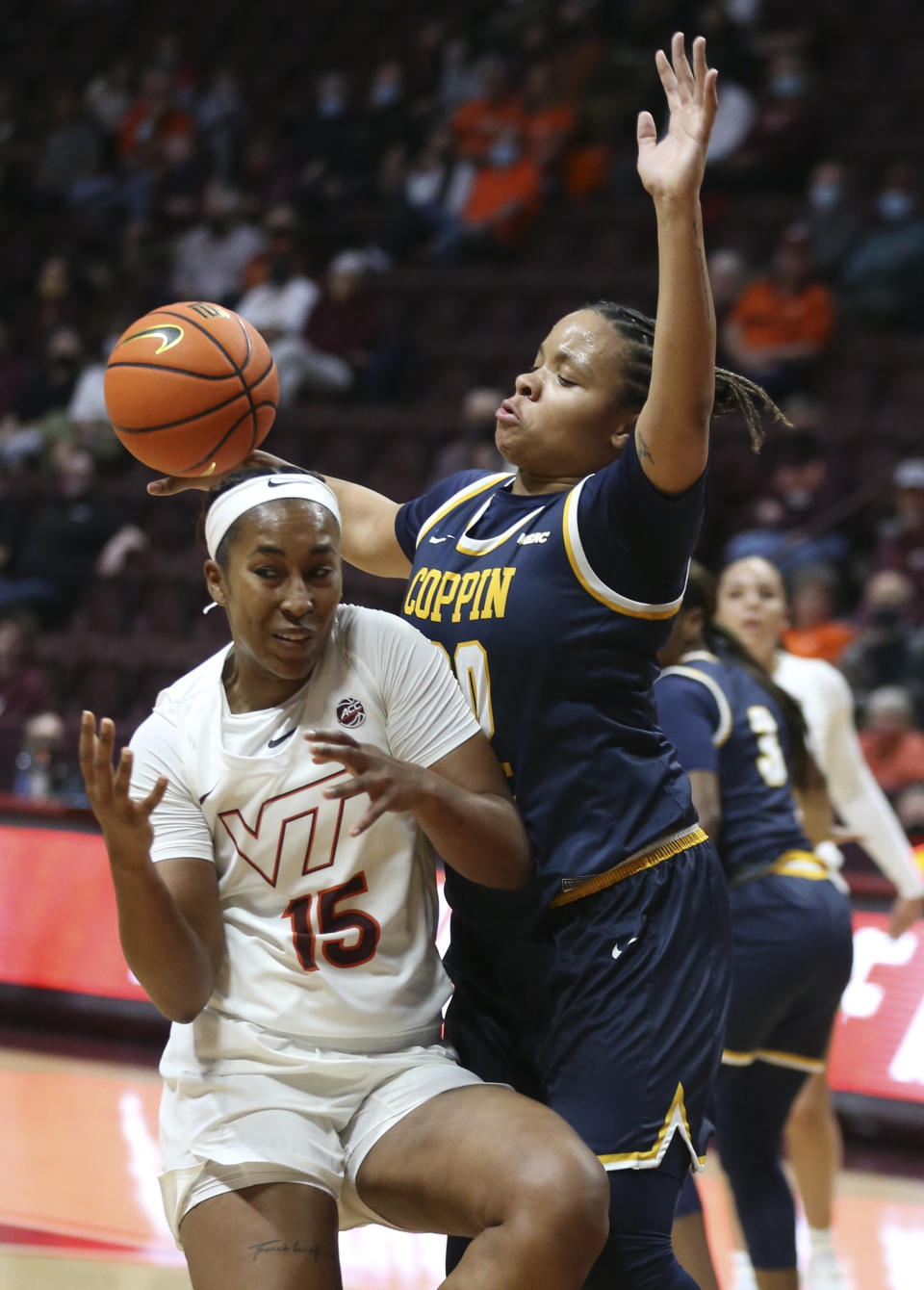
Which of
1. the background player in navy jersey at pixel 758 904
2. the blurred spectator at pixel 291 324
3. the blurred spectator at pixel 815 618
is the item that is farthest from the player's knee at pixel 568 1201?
the blurred spectator at pixel 291 324

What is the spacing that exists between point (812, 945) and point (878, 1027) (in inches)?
84.8

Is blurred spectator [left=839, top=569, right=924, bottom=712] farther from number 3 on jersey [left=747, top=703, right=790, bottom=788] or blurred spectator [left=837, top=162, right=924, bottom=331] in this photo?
number 3 on jersey [left=747, top=703, right=790, bottom=788]

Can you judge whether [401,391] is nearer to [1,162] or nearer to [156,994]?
[1,162]

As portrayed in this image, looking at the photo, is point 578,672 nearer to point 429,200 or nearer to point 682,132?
point 682,132

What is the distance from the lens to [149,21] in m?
15.0

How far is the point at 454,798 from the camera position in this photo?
251 centimetres

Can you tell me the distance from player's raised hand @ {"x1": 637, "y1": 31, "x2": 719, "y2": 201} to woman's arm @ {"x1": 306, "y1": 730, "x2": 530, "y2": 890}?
90 centimetres

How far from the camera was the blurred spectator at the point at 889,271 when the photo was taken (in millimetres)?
9406

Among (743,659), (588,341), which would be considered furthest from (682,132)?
(743,659)

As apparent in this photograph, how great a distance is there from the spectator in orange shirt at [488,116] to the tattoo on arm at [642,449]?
9.60 meters

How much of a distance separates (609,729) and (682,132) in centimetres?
93

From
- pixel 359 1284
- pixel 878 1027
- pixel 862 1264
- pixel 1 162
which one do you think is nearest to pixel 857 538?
pixel 878 1027

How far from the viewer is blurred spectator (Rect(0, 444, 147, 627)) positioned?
35.2 feet

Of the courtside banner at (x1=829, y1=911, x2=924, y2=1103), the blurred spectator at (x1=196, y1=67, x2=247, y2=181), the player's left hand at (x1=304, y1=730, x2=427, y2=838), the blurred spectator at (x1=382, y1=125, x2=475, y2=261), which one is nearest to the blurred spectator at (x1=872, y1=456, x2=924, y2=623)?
the courtside banner at (x1=829, y1=911, x2=924, y2=1103)
